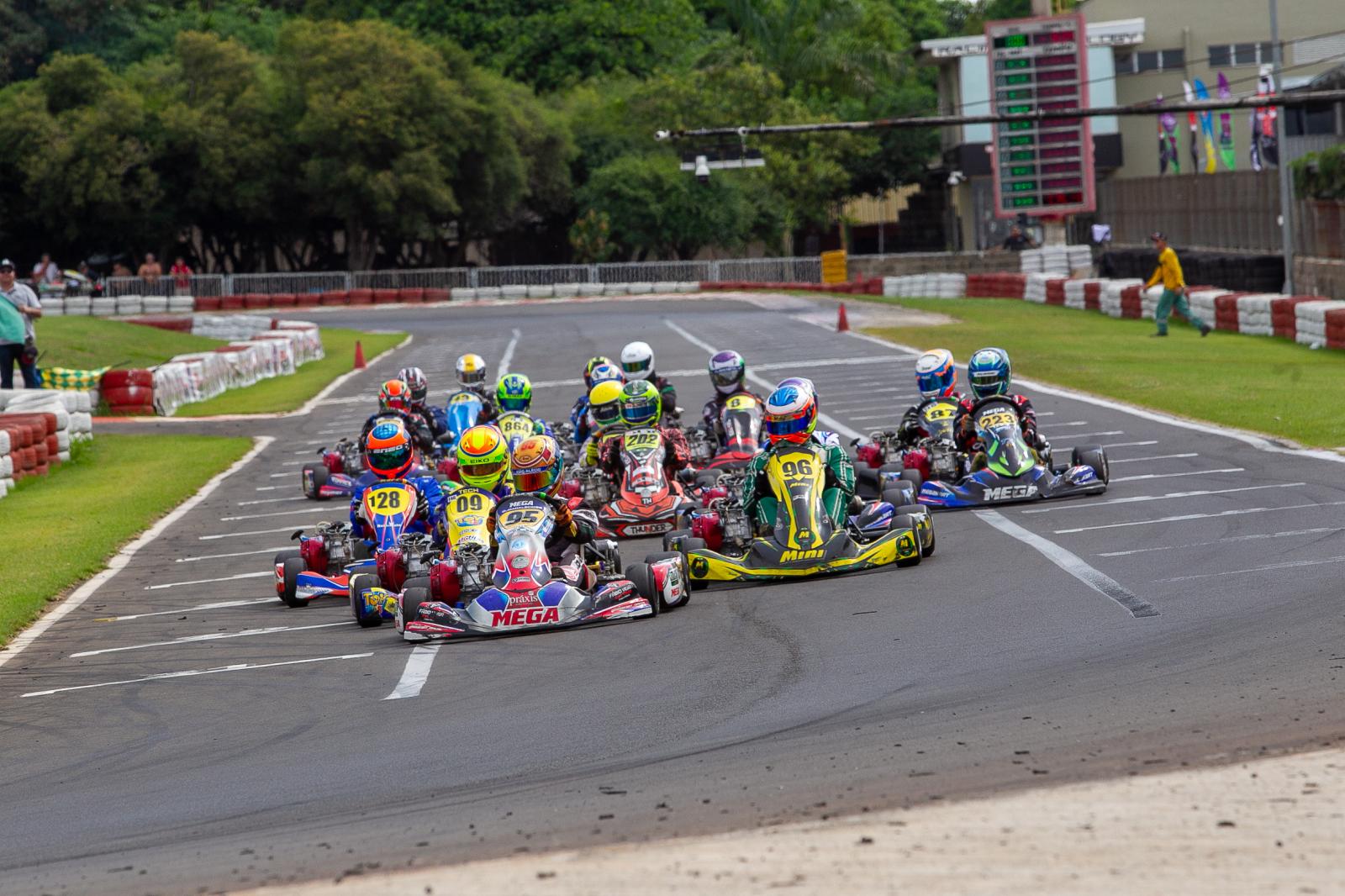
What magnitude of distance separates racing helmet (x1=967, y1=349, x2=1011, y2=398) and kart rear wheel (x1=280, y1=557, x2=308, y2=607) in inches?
227

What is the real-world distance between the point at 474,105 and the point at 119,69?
21328 mm

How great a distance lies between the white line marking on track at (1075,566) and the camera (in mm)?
9863

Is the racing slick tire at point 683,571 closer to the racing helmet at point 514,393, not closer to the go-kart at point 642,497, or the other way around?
the go-kart at point 642,497

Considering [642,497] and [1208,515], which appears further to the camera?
[642,497]

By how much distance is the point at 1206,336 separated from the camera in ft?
107

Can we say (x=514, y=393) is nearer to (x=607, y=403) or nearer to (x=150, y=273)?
(x=607, y=403)

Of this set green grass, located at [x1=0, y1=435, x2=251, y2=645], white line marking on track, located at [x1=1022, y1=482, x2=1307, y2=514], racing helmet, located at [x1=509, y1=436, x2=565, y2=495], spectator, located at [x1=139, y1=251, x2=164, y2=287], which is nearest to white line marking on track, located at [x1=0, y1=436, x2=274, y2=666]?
green grass, located at [x1=0, y1=435, x2=251, y2=645]

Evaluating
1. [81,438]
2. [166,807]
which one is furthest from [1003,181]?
[166,807]

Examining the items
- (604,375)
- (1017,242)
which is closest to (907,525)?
(604,375)

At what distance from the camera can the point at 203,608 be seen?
41.7 ft

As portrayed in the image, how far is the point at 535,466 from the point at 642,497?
330 centimetres

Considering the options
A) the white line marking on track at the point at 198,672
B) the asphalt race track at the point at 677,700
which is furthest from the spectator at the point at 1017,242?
the white line marking on track at the point at 198,672

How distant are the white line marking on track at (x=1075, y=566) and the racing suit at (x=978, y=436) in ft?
3.07

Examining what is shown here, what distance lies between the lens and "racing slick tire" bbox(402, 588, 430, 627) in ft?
35.4
